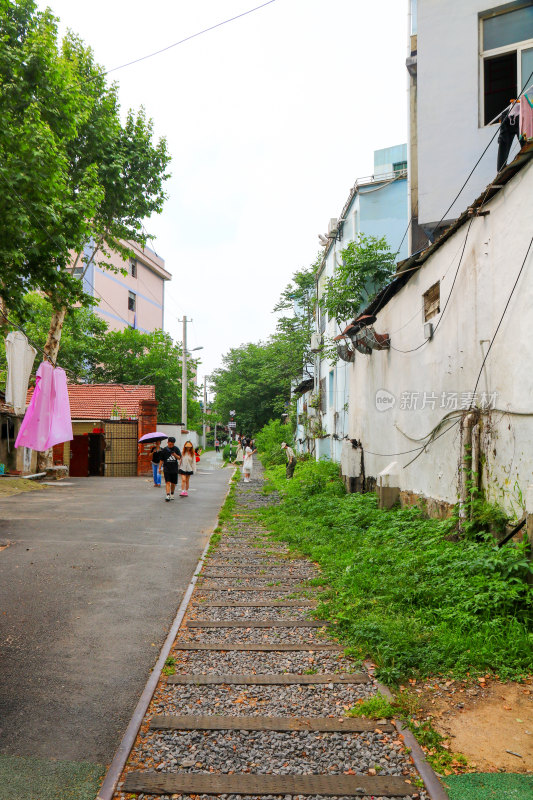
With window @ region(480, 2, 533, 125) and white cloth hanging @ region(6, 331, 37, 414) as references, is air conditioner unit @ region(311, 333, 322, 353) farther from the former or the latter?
window @ region(480, 2, 533, 125)

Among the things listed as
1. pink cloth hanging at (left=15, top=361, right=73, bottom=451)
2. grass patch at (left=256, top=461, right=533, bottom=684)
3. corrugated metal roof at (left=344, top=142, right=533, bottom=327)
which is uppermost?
corrugated metal roof at (left=344, top=142, right=533, bottom=327)

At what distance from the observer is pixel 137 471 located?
83.9 ft

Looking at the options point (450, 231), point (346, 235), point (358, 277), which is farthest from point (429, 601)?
point (346, 235)

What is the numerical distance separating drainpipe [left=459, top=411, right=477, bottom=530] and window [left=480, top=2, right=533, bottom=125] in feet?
18.0

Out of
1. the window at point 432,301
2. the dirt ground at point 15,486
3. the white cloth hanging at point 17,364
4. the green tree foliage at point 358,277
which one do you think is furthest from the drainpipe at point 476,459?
the dirt ground at point 15,486

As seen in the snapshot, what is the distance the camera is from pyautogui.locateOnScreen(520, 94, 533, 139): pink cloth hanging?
285 inches

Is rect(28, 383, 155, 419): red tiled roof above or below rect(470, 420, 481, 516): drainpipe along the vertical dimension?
above

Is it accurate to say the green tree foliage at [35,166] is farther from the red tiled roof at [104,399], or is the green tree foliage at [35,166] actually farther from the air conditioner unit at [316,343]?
the red tiled roof at [104,399]

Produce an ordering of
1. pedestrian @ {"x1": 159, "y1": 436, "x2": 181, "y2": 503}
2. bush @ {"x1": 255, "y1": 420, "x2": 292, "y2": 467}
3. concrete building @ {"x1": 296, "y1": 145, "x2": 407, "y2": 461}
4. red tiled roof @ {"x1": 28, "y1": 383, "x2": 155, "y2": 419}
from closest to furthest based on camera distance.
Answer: pedestrian @ {"x1": 159, "y1": 436, "x2": 181, "y2": 503} → concrete building @ {"x1": 296, "y1": 145, "x2": 407, "y2": 461} → red tiled roof @ {"x1": 28, "y1": 383, "x2": 155, "y2": 419} → bush @ {"x1": 255, "y1": 420, "x2": 292, "y2": 467}

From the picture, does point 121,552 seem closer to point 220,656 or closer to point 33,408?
point 220,656

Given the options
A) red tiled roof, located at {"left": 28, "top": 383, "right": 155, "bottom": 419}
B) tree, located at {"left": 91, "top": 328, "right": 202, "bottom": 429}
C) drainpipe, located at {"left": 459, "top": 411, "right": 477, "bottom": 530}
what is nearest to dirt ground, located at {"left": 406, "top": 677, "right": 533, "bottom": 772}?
drainpipe, located at {"left": 459, "top": 411, "right": 477, "bottom": 530}

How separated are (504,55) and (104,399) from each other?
21925 mm

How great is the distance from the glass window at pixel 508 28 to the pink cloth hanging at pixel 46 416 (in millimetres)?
10246

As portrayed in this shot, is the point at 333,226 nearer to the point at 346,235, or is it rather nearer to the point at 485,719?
the point at 346,235
